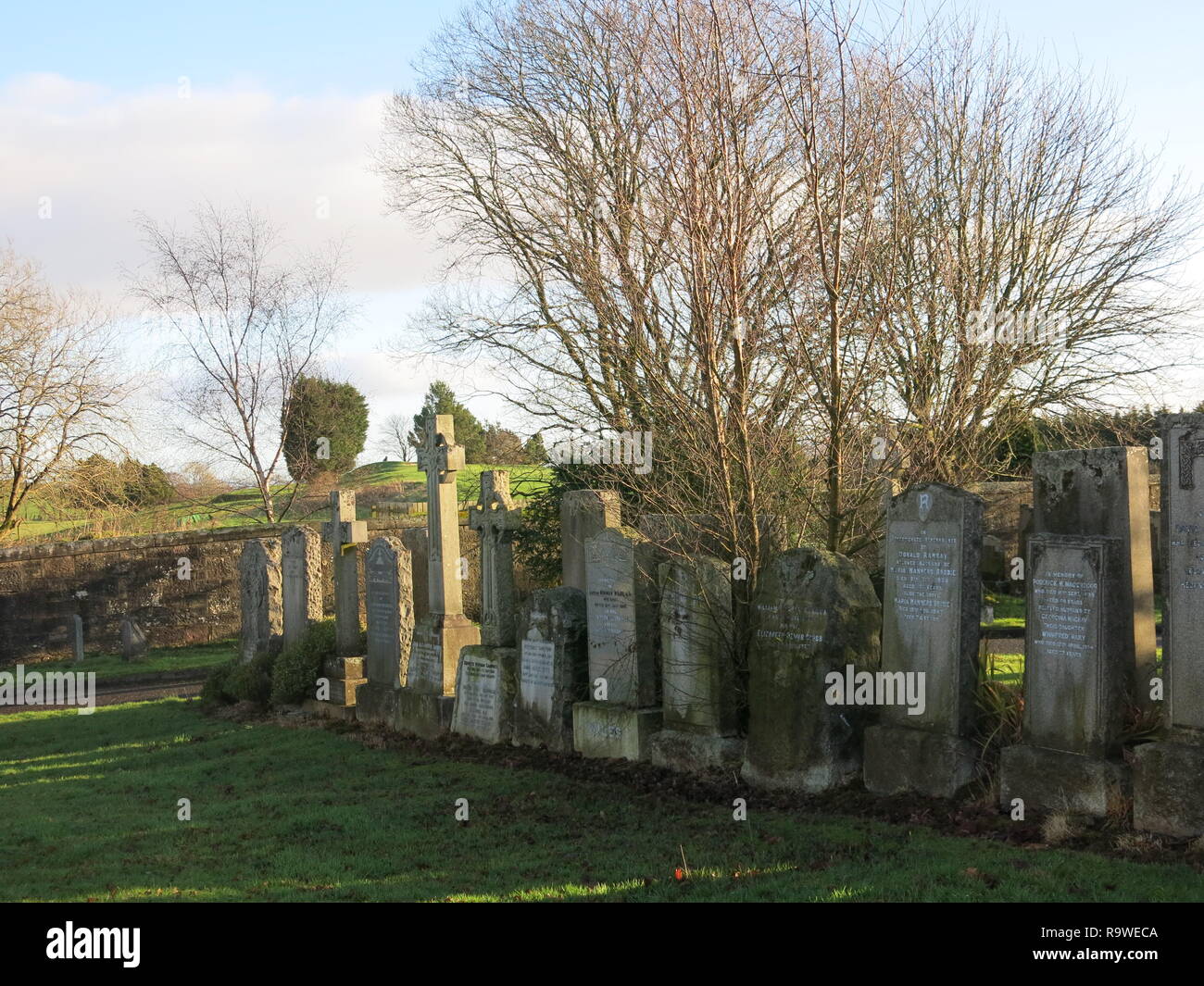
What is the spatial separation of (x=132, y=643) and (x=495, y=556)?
12264 mm

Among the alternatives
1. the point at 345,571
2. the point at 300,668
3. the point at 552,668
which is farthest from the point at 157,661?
the point at 552,668

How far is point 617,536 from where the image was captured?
9352 millimetres

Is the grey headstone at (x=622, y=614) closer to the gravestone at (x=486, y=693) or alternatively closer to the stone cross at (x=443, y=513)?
the gravestone at (x=486, y=693)

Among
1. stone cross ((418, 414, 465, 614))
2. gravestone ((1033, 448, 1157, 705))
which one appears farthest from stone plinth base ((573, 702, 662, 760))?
gravestone ((1033, 448, 1157, 705))

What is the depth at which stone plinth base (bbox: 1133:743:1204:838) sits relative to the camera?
5.99 metres

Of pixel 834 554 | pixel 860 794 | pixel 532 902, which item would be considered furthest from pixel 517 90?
pixel 532 902

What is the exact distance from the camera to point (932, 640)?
24.3ft

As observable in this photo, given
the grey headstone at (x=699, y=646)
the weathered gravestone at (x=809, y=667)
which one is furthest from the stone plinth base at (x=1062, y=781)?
the grey headstone at (x=699, y=646)

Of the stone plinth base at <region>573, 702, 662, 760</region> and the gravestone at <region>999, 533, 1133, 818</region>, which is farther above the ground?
the gravestone at <region>999, 533, 1133, 818</region>

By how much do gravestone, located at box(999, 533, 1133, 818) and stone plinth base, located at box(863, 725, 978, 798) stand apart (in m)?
0.31

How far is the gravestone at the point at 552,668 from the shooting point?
9930mm

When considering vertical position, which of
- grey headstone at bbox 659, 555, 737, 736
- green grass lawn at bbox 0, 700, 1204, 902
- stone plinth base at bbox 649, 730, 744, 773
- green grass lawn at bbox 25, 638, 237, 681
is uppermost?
grey headstone at bbox 659, 555, 737, 736

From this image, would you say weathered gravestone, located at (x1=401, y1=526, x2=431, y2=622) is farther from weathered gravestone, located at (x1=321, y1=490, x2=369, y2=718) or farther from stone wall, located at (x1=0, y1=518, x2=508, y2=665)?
stone wall, located at (x1=0, y1=518, x2=508, y2=665)

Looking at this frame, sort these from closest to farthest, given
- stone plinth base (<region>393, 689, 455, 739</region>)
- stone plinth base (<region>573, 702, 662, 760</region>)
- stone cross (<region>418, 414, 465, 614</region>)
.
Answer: stone plinth base (<region>573, 702, 662, 760</region>) → stone plinth base (<region>393, 689, 455, 739</region>) → stone cross (<region>418, 414, 465, 614</region>)
